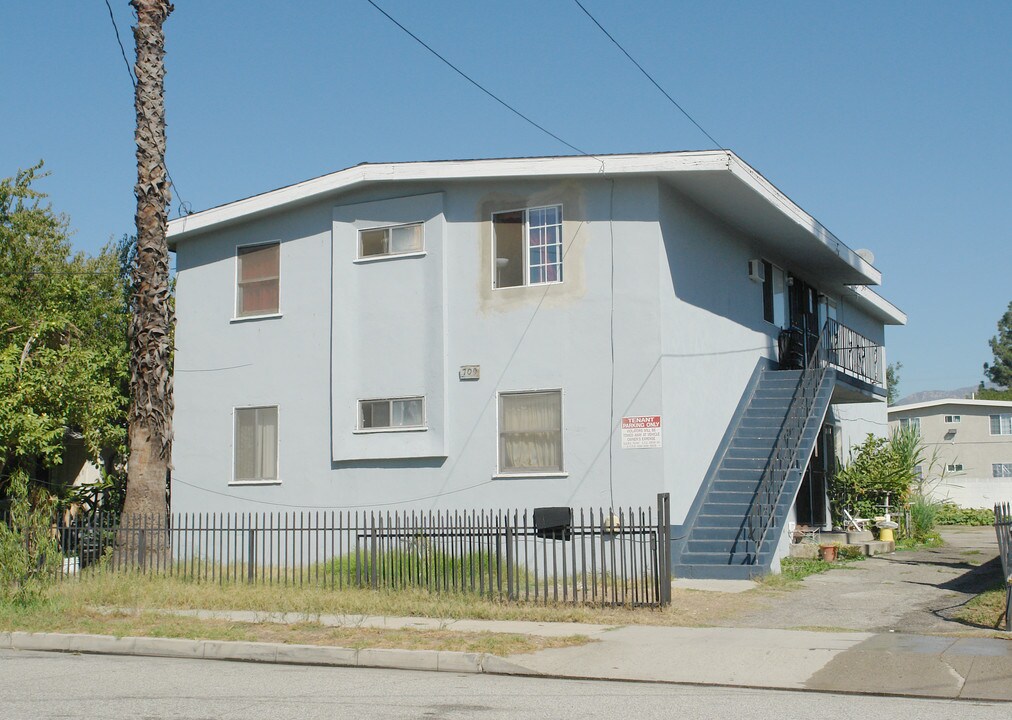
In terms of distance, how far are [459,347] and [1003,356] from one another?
100.0 m

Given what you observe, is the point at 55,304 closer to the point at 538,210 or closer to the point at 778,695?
the point at 538,210

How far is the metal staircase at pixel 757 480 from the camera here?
1705cm

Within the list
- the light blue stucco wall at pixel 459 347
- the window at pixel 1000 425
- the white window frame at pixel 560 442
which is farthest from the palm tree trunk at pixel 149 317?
the window at pixel 1000 425

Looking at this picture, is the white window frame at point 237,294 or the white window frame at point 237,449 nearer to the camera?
the white window frame at point 237,449

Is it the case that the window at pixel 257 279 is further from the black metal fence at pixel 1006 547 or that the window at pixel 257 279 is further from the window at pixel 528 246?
the black metal fence at pixel 1006 547

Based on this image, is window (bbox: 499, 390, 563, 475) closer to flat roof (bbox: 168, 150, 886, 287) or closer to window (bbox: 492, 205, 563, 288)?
window (bbox: 492, 205, 563, 288)

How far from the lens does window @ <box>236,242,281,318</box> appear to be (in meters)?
20.7

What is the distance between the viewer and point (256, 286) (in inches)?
822

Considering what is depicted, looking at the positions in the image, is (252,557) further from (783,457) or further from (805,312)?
(805,312)

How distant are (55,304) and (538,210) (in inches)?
478

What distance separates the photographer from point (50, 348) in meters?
23.0

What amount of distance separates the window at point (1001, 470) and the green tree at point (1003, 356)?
60594mm

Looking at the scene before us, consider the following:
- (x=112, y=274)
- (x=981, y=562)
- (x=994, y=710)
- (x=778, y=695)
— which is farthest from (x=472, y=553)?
(x=112, y=274)

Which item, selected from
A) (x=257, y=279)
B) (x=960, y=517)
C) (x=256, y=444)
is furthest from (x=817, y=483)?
(x=960, y=517)
